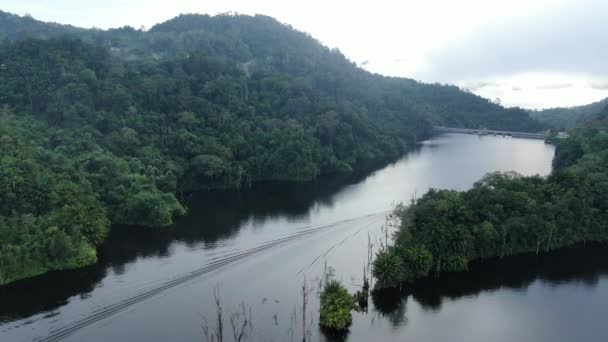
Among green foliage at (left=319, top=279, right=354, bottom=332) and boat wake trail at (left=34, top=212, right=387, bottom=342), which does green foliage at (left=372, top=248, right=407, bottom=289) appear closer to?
green foliage at (left=319, top=279, right=354, bottom=332)

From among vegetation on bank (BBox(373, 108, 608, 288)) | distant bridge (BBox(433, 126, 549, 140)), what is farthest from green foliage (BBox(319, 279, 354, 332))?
distant bridge (BBox(433, 126, 549, 140))

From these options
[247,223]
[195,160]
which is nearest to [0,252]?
[247,223]

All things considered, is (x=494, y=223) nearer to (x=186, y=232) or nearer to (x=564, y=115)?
(x=186, y=232)

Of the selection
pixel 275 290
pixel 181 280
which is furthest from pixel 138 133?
pixel 275 290

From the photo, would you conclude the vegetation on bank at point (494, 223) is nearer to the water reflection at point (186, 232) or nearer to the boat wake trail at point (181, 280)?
the boat wake trail at point (181, 280)

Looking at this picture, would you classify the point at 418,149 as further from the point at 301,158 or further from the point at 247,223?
the point at 247,223

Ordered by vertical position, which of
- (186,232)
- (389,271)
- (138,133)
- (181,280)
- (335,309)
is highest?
(138,133)

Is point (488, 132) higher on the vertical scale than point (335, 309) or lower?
higher
